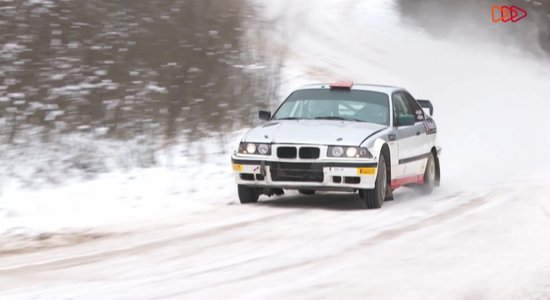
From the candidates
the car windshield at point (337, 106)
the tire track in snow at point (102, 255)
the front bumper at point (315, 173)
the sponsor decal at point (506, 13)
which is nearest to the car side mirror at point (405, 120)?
the car windshield at point (337, 106)

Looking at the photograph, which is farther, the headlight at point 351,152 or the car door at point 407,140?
the car door at point 407,140

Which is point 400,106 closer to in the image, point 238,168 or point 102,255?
point 238,168

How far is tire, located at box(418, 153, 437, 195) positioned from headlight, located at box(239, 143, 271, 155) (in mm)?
3083

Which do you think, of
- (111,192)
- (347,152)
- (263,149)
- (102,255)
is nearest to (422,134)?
(347,152)

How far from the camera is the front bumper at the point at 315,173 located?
1188 cm

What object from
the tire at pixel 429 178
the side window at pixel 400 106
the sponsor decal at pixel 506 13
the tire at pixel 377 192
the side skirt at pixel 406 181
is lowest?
the sponsor decal at pixel 506 13

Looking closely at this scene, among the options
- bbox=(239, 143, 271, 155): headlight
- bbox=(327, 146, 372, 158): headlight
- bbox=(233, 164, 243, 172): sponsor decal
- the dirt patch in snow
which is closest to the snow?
the dirt patch in snow

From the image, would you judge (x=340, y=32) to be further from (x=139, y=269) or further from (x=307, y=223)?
(x=139, y=269)

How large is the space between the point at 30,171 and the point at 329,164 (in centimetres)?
440

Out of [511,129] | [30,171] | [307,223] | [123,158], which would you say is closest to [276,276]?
[307,223]

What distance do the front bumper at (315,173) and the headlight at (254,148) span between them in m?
0.10

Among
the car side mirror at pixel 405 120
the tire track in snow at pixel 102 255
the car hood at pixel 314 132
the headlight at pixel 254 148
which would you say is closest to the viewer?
the tire track in snow at pixel 102 255

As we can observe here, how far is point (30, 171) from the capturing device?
14.1 meters

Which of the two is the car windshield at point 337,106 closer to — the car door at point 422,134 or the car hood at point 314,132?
the car hood at point 314,132
